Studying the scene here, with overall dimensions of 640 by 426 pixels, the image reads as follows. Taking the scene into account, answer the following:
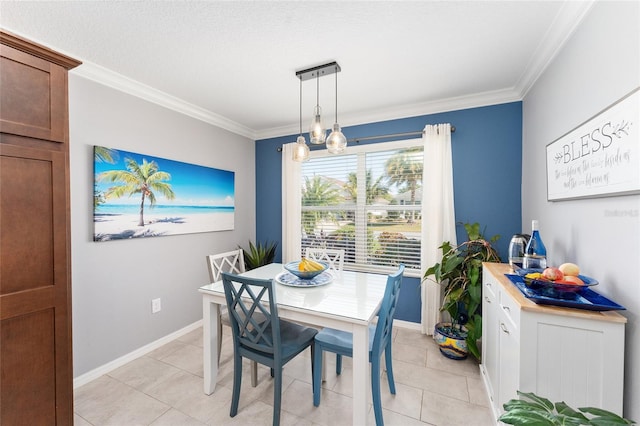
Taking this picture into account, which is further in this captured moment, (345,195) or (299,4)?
(345,195)

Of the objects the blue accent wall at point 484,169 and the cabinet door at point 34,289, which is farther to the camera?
the blue accent wall at point 484,169

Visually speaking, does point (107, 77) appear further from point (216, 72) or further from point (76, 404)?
point (76, 404)

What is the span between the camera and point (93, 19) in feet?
5.29

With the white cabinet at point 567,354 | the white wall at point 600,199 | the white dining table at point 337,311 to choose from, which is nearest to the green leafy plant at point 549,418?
the white cabinet at point 567,354

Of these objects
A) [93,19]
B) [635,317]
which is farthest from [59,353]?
[635,317]

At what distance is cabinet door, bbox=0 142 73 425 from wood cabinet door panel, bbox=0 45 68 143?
92 millimetres

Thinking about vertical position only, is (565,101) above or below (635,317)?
above

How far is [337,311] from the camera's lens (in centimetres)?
159

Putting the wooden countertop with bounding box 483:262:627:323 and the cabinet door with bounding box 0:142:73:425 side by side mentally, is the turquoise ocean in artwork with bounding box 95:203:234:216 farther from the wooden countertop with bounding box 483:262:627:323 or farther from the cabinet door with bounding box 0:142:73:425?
the wooden countertop with bounding box 483:262:627:323

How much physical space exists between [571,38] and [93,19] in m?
2.87

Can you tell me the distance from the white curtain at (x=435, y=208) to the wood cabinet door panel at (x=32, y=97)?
288 centimetres

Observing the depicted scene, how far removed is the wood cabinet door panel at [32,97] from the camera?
1.26 m

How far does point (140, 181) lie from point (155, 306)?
1225 mm

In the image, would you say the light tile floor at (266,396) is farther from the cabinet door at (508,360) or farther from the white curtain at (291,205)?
the white curtain at (291,205)
